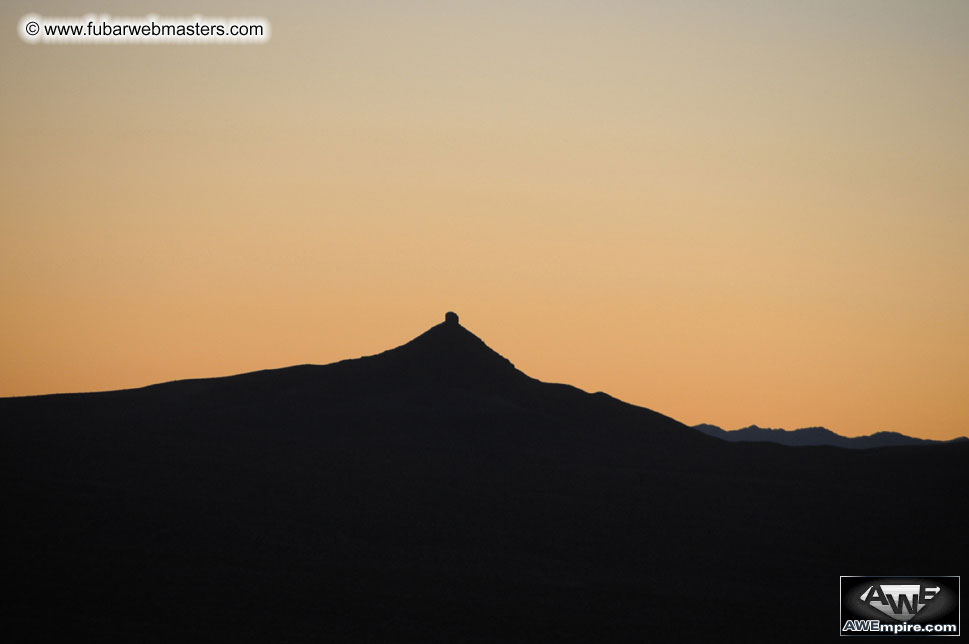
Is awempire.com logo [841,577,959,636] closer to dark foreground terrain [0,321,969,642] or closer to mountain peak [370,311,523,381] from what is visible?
dark foreground terrain [0,321,969,642]

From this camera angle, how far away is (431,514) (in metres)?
86.9

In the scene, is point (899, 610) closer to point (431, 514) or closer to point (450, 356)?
point (431, 514)

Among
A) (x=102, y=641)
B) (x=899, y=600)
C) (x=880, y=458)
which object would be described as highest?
(x=880, y=458)

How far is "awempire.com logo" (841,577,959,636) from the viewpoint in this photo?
65.4m

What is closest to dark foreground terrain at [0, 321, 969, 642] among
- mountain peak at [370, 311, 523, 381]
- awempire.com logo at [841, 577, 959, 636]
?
mountain peak at [370, 311, 523, 381]

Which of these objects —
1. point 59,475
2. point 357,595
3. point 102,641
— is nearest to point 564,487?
point 357,595

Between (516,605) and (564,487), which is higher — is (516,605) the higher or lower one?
the lower one

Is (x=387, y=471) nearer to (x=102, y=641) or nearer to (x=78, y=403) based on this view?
(x=78, y=403)

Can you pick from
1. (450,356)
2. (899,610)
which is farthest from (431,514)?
(899,610)

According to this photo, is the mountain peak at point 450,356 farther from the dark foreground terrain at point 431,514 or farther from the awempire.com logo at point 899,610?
the awempire.com logo at point 899,610

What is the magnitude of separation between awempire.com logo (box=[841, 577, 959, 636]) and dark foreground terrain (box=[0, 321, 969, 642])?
1.77 meters

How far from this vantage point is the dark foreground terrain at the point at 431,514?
6625cm

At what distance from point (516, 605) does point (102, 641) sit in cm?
2018

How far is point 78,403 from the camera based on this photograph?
10512cm
